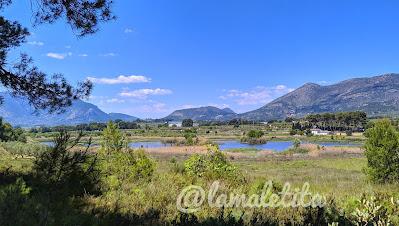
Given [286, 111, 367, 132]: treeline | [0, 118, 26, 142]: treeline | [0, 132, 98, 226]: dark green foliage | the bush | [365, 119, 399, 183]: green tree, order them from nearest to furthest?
1. [0, 132, 98, 226]: dark green foliage
2. the bush
3. [365, 119, 399, 183]: green tree
4. [0, 118, 26, 142]: treeline
5. [286, 111, 367, 132]: treeline

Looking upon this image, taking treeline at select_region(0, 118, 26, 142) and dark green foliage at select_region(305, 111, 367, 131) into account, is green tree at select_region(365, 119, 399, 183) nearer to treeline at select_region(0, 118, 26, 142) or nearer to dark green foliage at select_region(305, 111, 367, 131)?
treeline at select_region(0, 118, 26, 142)

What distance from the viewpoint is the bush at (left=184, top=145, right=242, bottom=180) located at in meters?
13.3

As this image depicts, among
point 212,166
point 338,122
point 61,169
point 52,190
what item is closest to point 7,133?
point 212,166

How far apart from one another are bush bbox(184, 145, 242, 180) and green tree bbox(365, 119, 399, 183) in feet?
38.2

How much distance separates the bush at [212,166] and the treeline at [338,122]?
15674 centimetres

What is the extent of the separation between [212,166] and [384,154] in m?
12.7

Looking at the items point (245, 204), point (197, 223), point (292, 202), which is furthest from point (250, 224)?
point (292, 202)

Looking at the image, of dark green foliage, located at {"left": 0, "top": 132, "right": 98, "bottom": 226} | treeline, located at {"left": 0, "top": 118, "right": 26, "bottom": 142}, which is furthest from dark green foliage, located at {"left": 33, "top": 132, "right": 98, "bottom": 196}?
treeline, located at {"left": 0, "top": 118, "right": 26, "bottom": 142}

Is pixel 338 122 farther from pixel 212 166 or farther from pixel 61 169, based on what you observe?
pixel 61 169

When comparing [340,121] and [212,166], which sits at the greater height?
[340,121]

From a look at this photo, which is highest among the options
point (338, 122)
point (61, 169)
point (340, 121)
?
point (340, 121)

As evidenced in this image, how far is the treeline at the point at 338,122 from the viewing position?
166 meters

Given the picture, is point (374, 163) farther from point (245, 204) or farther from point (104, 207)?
point (104, 207)

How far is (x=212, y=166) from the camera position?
14414 millimetres
